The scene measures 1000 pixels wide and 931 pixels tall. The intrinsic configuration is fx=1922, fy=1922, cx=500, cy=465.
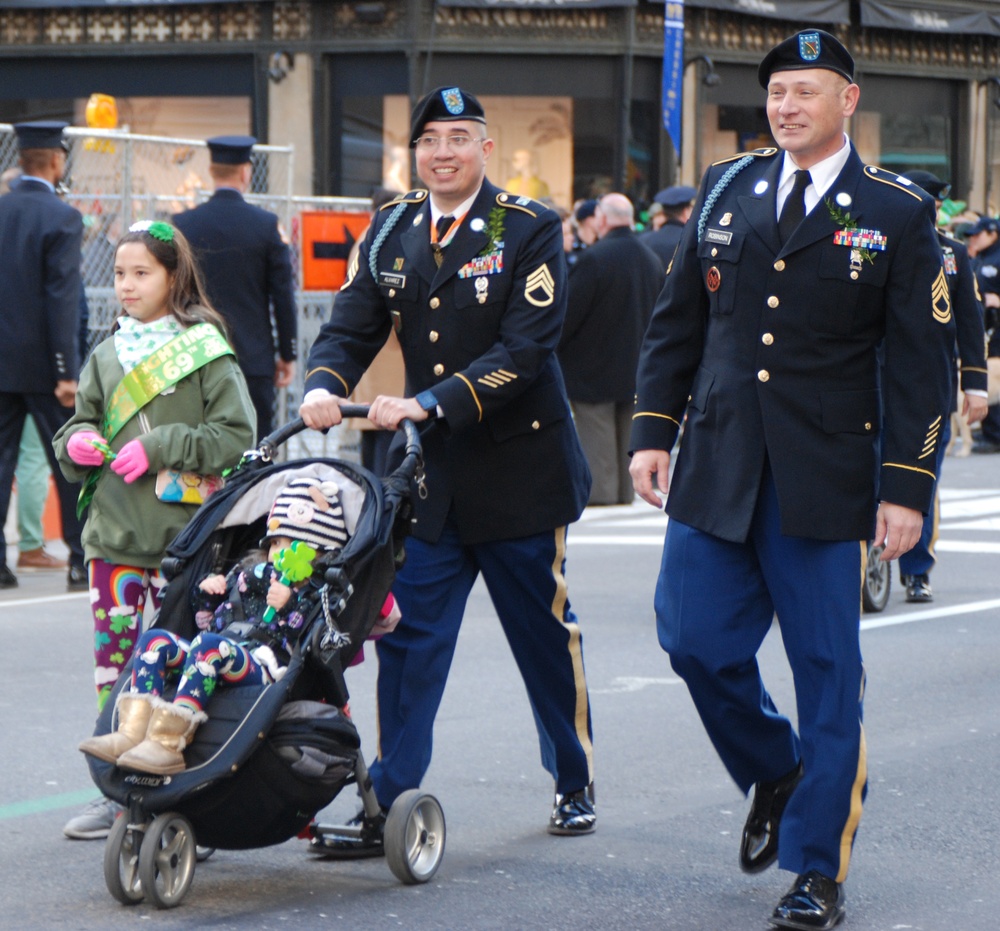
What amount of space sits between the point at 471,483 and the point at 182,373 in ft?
3.15

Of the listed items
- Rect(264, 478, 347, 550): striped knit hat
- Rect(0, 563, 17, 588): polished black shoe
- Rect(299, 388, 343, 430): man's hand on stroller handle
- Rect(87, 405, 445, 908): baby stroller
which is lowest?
Rect(0, 563, 17, 588): polished black shoe

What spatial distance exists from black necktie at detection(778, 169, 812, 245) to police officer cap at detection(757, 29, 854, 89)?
266 mm

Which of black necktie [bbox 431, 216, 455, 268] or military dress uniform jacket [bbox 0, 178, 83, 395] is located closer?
black necktie [bbox 431, 216, 455, 268]

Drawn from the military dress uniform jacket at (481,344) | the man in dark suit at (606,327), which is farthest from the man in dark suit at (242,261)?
the military dress uniform jacket at (481,344)

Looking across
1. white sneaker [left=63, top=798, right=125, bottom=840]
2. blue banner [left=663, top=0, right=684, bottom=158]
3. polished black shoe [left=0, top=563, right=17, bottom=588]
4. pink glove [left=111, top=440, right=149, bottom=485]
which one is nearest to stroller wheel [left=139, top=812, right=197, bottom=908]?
white sneaker [left=63, top=798, right=125, bottom=840]

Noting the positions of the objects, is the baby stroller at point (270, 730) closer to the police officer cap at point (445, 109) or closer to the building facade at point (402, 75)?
the police officer cap at point (445, 109)

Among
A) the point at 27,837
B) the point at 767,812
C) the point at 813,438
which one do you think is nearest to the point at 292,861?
the point at 27,837

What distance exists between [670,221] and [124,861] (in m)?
10.6

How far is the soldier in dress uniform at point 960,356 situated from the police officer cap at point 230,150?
3714mm

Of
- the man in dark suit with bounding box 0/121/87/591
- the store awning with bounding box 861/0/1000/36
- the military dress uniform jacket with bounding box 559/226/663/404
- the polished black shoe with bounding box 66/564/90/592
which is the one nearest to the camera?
the man in dark suit with bounding box 0/121/87/591

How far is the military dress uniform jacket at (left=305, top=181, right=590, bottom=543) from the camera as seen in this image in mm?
5336

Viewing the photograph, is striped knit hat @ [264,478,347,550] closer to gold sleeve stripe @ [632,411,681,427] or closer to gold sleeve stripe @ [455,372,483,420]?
gold sleeve stripe @ [455,372,483,420]

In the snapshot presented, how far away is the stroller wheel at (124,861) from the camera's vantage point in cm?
471

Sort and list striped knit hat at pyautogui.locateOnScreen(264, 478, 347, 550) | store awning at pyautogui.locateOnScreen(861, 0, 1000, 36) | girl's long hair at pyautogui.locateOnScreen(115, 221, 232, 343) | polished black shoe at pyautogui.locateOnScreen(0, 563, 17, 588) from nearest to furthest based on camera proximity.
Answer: striped knit hat at pyautogui.locateOnScreen(264, 478, 347, 550) < girl's long hair at pyautogui.locateOnScreen(115, 221, 232, 343) < polished black shoe at pyautogui.locateOnScreen(0, 563, 17, 588) < store awning at pyautogui.locateOnScreen(861, 0, 1000, 36)
